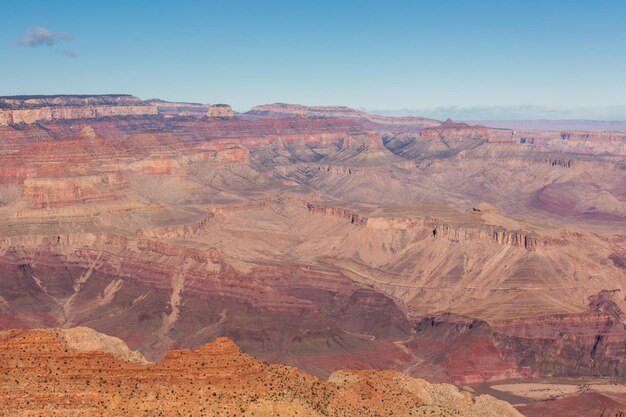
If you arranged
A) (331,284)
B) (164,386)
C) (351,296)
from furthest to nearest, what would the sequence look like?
(331,284)
(351,296)
(164,386)

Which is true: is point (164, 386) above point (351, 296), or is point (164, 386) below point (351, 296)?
above

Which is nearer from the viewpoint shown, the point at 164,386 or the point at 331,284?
the point at 164,386

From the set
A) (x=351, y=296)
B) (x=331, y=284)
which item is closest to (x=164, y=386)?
(x=351, y=296)

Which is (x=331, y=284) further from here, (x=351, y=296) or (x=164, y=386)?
(x=164, y=386)

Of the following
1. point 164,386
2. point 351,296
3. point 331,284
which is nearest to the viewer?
point 164,386

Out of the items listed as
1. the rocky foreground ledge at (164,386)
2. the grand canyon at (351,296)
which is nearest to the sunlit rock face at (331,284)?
the grand canyon at (351,296)

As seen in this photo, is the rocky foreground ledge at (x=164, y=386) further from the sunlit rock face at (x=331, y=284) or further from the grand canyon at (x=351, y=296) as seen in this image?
the sunlit rock face at (x=331, y=284)

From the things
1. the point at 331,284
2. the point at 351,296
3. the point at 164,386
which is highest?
the point at 164,386

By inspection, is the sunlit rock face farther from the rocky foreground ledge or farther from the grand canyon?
the rocky foreground ledge

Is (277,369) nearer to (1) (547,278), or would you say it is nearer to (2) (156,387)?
(2) (156,387)
